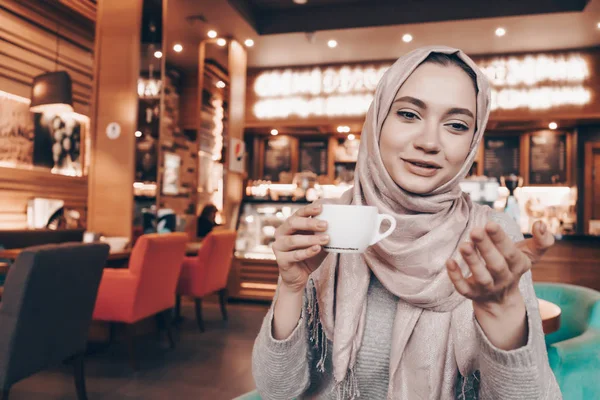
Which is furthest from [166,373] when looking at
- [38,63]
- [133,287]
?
[38,63]

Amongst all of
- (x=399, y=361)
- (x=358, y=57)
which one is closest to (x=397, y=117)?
(x=399, y=361)

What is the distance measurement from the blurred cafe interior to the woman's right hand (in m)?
1.47

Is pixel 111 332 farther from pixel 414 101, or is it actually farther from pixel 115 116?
pixel 414 101

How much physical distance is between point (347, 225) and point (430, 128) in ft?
1.00

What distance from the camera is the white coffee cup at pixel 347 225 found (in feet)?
2.35

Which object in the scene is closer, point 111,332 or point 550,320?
point 550,320

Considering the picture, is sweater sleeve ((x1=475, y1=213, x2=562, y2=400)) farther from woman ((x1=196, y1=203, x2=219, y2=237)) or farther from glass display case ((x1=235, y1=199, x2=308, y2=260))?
woman ((x1=196, y1=203, x2=219, y2=237))

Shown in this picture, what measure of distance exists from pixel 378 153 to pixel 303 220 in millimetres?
297

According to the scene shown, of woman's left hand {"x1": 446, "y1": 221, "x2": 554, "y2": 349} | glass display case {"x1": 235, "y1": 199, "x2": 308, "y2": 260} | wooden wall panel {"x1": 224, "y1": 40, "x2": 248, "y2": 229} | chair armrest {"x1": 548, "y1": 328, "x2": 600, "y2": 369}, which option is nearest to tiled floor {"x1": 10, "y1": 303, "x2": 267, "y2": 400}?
glass display case {"x1": 235, "y1": 199, "x2": 308, "y2": 260}

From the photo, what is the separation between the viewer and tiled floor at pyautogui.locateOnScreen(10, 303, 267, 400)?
2.88 metres

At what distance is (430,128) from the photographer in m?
0.89

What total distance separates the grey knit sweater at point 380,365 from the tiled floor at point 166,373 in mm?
2120

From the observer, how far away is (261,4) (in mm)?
6016

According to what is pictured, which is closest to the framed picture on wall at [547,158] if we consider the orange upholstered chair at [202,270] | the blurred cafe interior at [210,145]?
the blurred cafe interior at [210,145]
